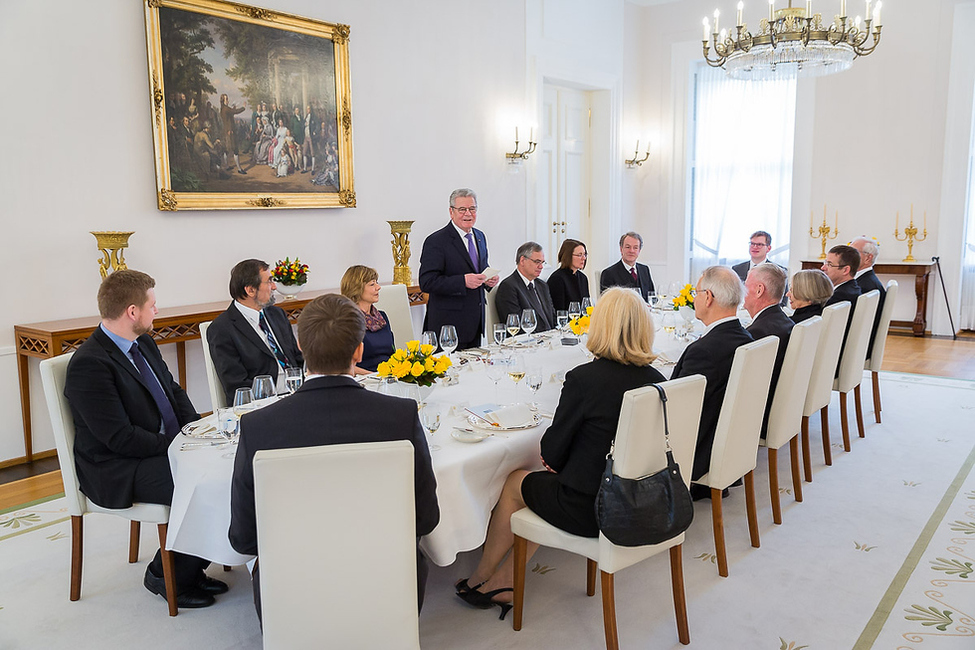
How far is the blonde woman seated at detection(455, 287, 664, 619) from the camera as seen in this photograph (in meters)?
2.48

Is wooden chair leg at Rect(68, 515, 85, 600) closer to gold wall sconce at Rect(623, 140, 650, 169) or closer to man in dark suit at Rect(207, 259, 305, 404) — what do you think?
man in dark suit at Rect(207, 259, 305, 404)

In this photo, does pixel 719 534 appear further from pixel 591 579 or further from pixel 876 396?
pixel 876 396

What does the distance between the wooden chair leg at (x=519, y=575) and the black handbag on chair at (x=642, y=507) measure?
459 millimetres

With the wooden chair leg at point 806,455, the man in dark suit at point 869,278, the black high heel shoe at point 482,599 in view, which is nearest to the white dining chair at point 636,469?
the black high heel shoe at point 482,599

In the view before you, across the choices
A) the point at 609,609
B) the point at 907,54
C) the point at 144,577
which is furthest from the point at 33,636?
the point at 907,54

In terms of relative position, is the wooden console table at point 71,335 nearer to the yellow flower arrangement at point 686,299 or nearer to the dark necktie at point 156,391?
the dark necktie at point 156,391

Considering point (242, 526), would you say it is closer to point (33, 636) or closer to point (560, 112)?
point (33, 636)

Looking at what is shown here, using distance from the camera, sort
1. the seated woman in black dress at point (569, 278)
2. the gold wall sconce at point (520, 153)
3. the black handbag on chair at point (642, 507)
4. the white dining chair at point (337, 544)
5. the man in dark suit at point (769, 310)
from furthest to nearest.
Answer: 1. the gold wall sconce at point (520, 153)
2. the seated woman in black dress at point (569, 278)
3. the man in dark suit at point (769, 310)
4. the black handbag on chair at point (642, 507)
5. the white dining chair at point (337, 544)

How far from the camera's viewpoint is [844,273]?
197 inches

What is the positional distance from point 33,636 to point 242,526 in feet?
4.07

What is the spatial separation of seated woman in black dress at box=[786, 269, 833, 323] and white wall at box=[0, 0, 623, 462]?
3.55 metres

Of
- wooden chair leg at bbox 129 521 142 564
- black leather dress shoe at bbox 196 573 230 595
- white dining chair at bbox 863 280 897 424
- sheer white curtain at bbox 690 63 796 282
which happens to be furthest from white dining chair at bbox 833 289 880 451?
sheer white curtain at bbox 690 63 796 282

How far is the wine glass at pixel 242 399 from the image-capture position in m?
2.65

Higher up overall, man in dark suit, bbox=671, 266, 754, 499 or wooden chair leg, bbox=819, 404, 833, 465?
man in dark suit, bbox=671, 266, 754, 499
